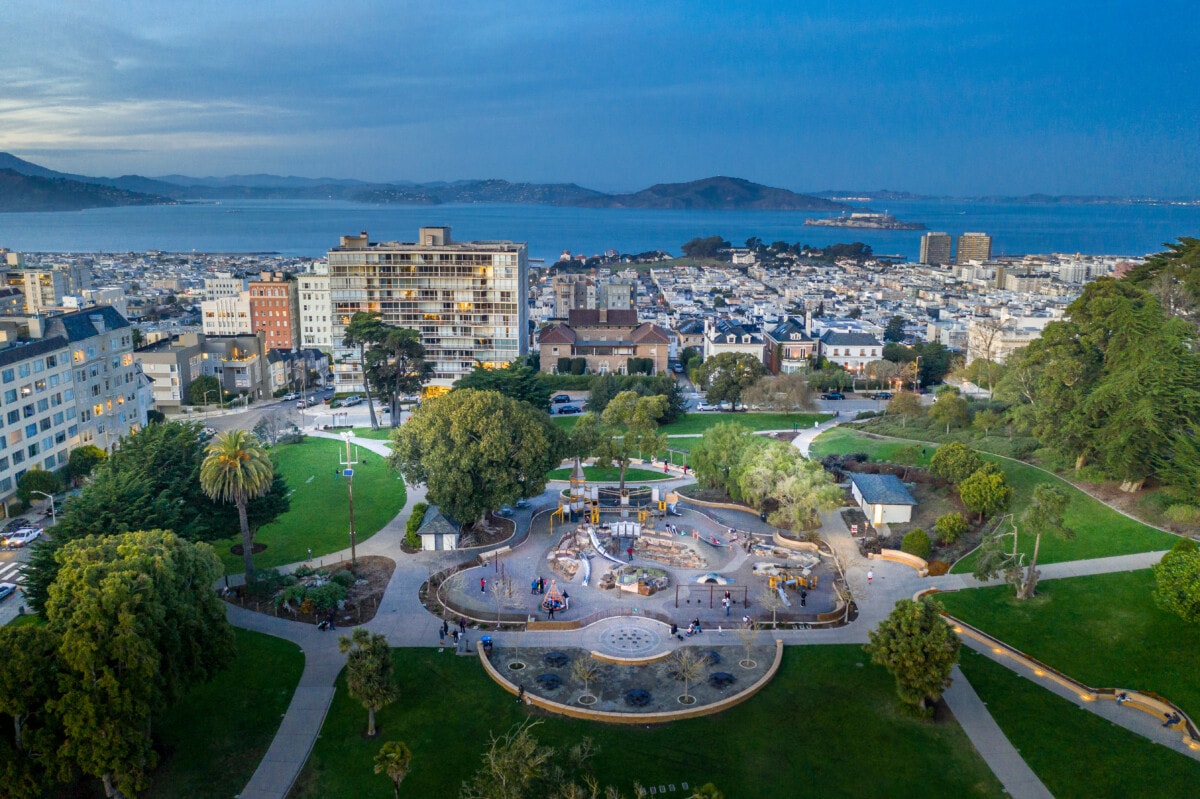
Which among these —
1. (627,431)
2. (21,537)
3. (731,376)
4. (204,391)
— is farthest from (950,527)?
(204,391)

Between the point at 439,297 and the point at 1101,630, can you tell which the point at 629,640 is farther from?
the point at 439,297

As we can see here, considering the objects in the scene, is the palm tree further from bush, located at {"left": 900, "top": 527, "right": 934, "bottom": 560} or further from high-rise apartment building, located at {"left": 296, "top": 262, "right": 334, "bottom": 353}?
high-rise apartment building, located at {"left": 296, "top": 262, "right": 334, "bottom": 353}

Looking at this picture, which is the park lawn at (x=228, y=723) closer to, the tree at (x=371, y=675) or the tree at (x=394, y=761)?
the tree at (x=371, y=675)

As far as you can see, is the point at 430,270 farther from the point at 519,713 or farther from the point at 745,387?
the point at 519,713

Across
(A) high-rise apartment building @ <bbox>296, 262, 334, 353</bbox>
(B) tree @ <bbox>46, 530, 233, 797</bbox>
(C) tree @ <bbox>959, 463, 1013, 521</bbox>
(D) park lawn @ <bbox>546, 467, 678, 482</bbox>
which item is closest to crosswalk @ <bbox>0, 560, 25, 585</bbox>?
(B) tree @ <bbox>46, 530, 233, 797</bbox>

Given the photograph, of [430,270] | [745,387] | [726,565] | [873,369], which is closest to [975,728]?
[726,565]

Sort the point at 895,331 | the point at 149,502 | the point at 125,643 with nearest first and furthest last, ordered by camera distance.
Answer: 1. the point at 125,643
2. the point at 149,502
3. the point at 895,331
